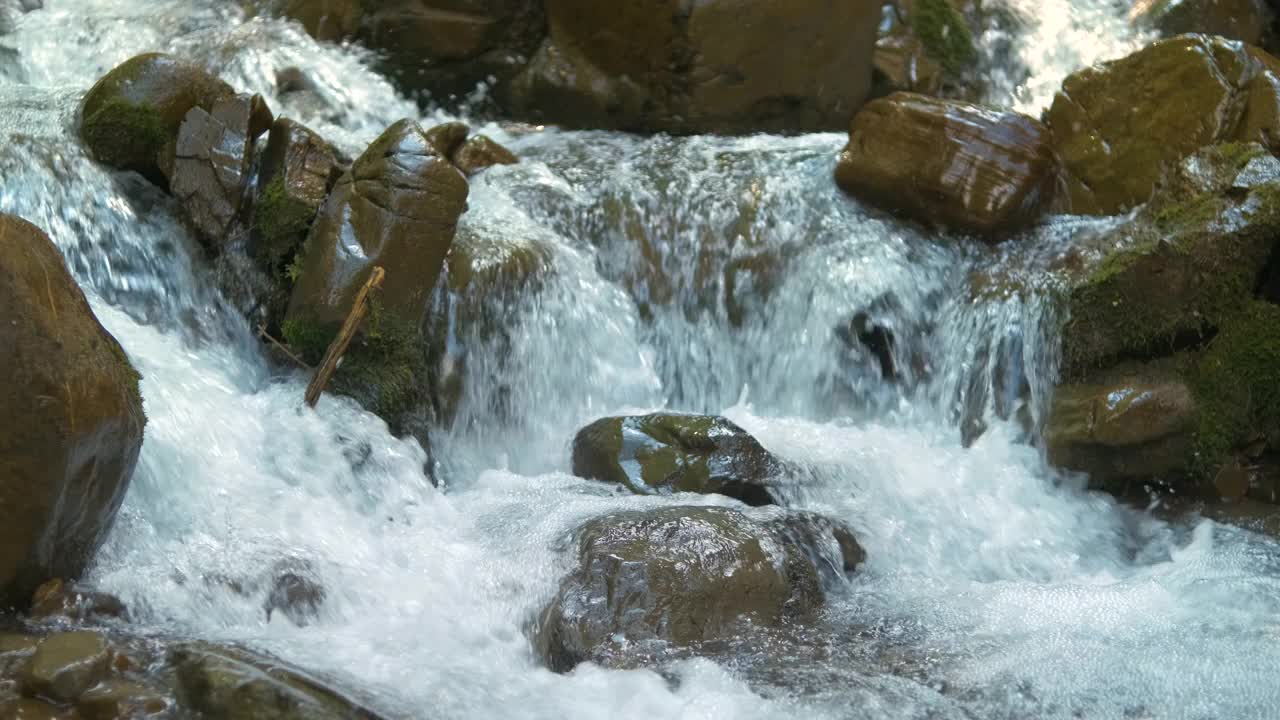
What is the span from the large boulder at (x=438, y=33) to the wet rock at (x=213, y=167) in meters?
2.35

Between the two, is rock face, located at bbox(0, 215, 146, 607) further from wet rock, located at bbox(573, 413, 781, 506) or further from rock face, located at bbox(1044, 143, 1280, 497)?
rock face, located at bbox(1044, 143, 1280, 497)

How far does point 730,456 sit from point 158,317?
232 cm

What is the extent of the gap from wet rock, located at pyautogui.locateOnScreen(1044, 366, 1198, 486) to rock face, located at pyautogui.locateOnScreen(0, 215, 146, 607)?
3689 millimetres

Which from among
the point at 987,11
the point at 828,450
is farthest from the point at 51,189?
the point at 987,11

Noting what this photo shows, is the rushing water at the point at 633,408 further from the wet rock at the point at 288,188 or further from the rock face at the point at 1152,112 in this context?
the rock face at the point at 1152,112

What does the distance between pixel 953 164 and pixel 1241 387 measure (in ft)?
5.26

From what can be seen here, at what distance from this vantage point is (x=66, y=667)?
2.79 m

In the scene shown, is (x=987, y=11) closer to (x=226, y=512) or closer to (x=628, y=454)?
(x=628, y=454)

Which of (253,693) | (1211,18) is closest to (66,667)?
(253,693)

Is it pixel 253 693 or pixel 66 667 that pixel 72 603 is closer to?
pixel 66 667

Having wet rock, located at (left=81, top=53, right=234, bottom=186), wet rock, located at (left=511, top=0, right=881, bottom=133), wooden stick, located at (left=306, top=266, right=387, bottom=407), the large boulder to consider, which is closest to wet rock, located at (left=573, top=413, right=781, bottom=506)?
wooden stick, located at (left=306, top=266, right=387, bottom=407)

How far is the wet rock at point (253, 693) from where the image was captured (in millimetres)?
2734

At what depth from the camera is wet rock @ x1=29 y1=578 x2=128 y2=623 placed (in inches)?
126

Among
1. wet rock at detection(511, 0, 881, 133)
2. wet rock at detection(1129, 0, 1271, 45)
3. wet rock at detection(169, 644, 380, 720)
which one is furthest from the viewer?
wet rock at detection(1129, 0, 1271, 45)
